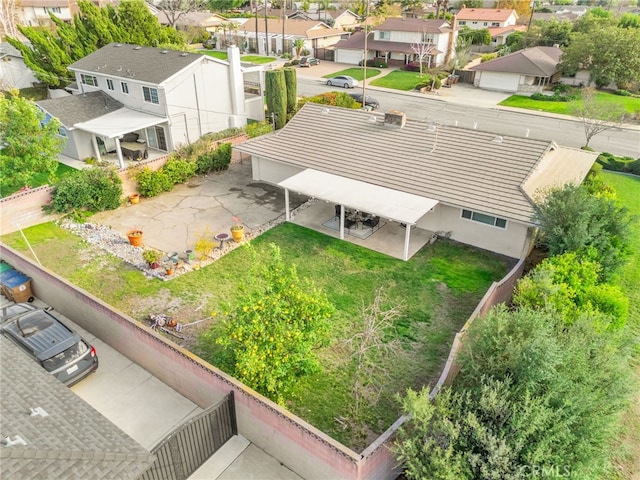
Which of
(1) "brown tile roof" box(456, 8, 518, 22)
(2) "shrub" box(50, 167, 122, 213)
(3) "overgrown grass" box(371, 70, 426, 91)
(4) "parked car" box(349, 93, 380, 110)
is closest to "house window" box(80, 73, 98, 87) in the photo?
(2) "shrub" box(50, 167, 122, 213)

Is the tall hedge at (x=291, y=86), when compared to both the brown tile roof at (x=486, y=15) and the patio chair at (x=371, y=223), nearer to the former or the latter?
the patio chair at (x=371, y=223)

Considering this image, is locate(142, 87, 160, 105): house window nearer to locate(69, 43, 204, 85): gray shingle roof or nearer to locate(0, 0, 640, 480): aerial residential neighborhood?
locate(0, 0, 640, 480): aerial residential neighborhood

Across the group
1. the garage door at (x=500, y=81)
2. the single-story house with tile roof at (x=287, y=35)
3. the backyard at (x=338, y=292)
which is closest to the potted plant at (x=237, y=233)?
the backyard at (x=338, y=292)

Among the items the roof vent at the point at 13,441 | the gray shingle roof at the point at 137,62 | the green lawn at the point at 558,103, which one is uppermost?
the gray shingle roof at the point at 137,62

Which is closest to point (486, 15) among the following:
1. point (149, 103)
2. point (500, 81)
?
point (500, 81)

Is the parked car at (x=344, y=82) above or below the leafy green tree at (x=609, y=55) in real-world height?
below
